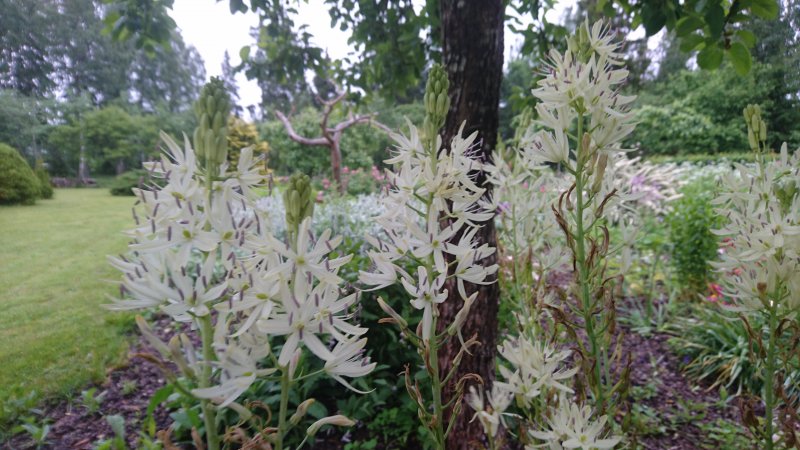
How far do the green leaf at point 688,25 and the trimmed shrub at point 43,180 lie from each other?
3.58 m

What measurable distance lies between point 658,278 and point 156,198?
547cm

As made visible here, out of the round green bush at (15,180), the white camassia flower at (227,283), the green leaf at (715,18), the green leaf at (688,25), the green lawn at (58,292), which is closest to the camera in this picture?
the white camassia flower at (227,283)

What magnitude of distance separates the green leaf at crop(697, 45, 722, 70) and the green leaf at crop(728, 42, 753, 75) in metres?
0.05

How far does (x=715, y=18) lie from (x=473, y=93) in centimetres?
101

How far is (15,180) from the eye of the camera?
2.35 m

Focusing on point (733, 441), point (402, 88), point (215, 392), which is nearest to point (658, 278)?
point (733, 441)

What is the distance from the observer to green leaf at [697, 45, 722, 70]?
1.91m

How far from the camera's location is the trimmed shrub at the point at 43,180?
8.16 ft

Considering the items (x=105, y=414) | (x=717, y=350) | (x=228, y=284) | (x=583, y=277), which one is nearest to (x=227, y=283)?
(x=228, y=284)

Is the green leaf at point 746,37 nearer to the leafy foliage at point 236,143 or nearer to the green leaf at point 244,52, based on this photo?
the leafy foliage at point 236,143

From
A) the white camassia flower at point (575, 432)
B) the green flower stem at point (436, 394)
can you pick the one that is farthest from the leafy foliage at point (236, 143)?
the white camassia flower at point (575, 432)

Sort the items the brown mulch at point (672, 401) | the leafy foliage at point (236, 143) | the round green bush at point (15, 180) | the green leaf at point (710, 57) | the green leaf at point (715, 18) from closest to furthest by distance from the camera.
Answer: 1. the leafy foliage at point (236, 143)
2. the green leaf at point (715, 18)
3. the green leaf at point (710, 57)
4. the round green bush at point (15, 180)
5. the brown mulch at point (672, 401)

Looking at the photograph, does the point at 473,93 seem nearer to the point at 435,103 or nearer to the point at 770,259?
the point at 435,103

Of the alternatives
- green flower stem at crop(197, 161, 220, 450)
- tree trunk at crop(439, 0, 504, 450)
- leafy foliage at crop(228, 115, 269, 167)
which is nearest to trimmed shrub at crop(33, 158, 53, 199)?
leafy foliage at crop(228, 115, 269, 167)
